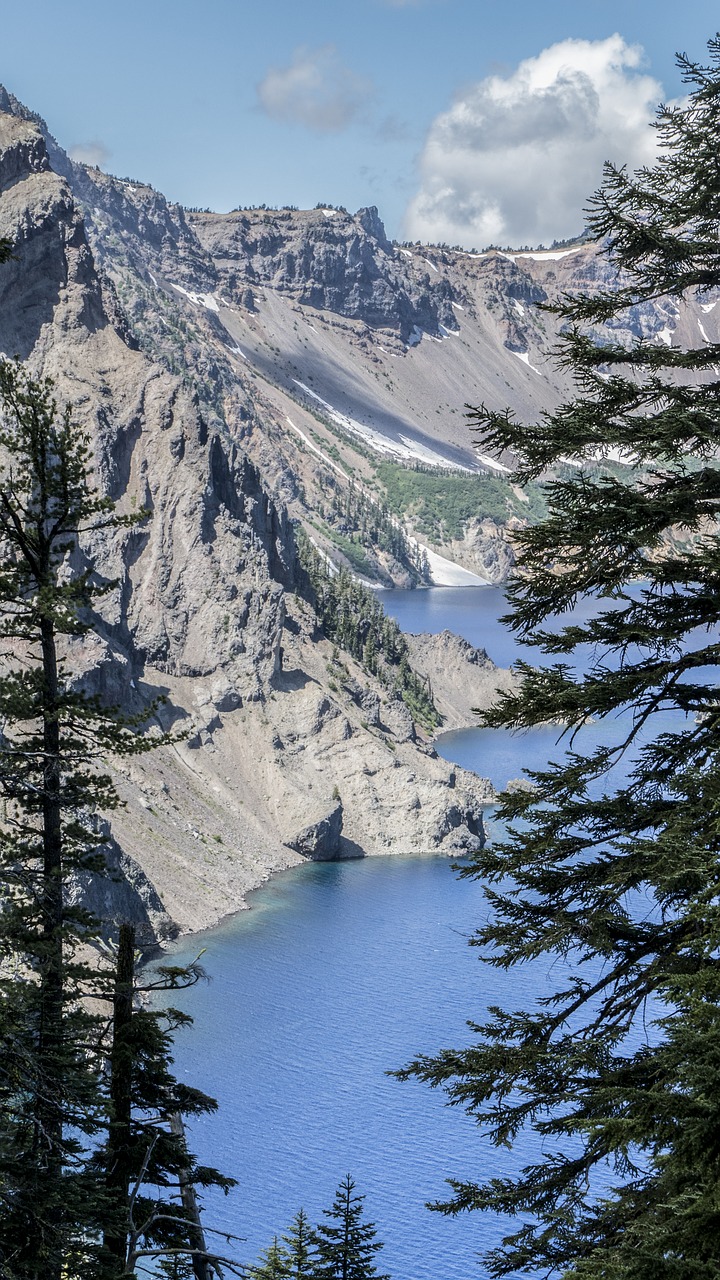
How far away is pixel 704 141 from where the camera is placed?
10758 mm


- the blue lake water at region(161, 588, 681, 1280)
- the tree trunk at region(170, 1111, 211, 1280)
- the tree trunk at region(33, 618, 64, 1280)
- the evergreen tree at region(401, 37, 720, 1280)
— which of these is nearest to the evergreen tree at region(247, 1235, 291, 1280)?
the tree trunk at region(170, 1111, 211, 1280)

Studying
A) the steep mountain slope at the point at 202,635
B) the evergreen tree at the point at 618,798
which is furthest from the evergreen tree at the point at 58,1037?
the steep mountain slope at the point at 202,635

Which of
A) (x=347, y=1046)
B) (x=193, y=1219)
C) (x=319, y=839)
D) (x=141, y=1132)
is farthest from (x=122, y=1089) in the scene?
(x=319, y=839)

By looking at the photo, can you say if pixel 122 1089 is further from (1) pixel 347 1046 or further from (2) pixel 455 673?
(2) pixel 455 673

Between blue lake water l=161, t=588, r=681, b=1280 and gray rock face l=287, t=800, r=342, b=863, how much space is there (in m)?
1.31

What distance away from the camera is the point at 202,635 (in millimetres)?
90938

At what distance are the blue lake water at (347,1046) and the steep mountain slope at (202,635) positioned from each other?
5.09 metres

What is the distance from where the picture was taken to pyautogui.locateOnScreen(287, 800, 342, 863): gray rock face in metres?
81.1

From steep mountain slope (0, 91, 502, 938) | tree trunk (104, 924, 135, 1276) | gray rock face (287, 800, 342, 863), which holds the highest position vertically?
steep mountain slope (0, 91, 502, 938)

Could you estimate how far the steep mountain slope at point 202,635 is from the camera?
8169 cm

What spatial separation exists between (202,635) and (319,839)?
19607mm

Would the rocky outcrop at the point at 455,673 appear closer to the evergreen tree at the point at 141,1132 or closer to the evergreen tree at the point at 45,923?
the evergreen tree at the point at 45,923

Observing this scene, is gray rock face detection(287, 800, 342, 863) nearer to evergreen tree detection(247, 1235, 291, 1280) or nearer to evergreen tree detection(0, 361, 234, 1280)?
evergreen tree detection(247, 1235, 291, 1280)

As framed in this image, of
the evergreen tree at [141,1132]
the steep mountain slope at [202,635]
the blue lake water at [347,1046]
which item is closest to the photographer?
the evergreen tree at [141,1132]
